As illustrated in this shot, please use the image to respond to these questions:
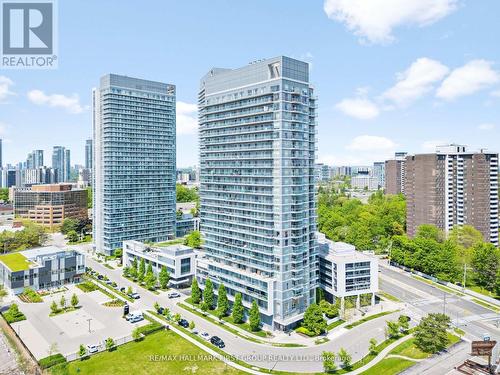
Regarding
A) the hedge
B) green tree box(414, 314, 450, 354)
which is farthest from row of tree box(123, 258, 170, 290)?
green tree box(414, 314, 450, 354)

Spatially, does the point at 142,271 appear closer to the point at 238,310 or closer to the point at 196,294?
the point at 196,294

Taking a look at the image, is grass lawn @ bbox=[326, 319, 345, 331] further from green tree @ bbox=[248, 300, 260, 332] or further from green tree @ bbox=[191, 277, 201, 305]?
green tree @ bbox=[191, 277, 201, 305]

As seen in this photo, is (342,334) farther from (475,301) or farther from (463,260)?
(463,260)

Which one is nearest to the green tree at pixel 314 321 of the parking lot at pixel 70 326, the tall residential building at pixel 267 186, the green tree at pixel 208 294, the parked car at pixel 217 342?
the tall residential building at pixel 267 186

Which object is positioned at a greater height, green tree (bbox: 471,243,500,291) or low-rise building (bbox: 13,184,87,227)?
low-rise building (bbox: 13,184,87,227)

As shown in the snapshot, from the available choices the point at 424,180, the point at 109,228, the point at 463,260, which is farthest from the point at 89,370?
the point at 424,180

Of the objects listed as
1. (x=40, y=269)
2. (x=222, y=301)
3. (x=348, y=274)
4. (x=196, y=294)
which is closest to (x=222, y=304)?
(x=222, y=301)

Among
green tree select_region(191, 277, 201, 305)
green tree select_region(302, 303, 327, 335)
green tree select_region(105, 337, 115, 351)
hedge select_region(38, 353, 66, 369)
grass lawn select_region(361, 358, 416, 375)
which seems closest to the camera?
grass lawn select_region(361, 358, 416, 375)
